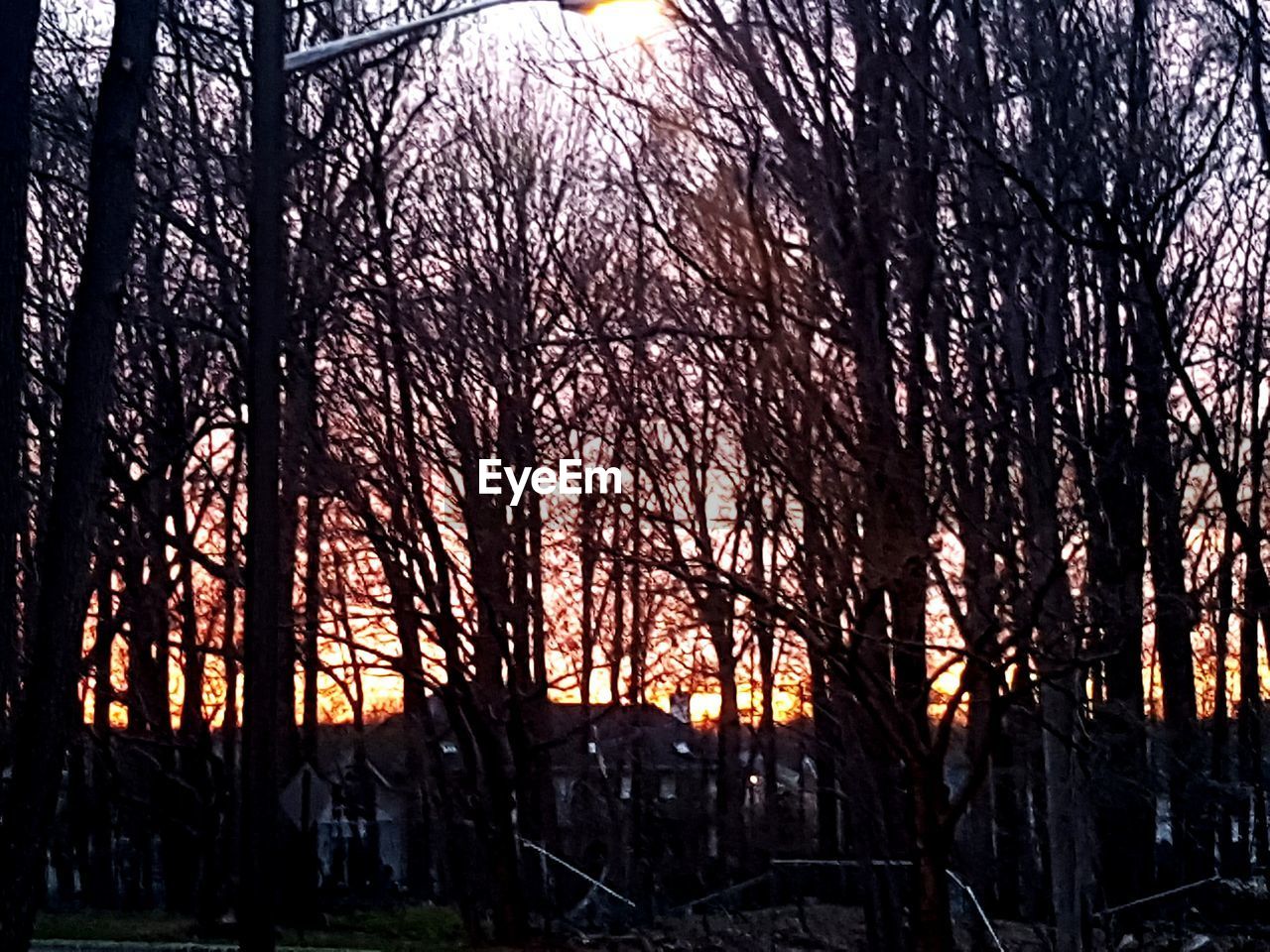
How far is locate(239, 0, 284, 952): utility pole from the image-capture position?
7848 mm

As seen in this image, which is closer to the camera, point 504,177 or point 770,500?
point 770,500

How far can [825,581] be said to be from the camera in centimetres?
1137

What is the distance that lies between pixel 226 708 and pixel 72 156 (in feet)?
31.4

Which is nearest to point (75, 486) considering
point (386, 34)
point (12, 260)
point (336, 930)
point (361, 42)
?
point (12, 260)

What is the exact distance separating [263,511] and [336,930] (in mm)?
15694

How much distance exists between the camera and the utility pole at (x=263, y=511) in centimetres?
785

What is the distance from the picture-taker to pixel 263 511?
27.5ft

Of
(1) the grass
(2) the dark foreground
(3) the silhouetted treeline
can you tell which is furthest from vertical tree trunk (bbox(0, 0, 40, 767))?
(1) the grass

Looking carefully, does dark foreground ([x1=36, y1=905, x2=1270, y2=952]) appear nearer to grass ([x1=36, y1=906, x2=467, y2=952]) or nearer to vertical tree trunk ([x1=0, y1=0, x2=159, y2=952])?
grass ([x1=36, y1=906, x2=467, y2=952])

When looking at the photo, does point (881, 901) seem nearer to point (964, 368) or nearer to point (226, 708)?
point (964, 368)

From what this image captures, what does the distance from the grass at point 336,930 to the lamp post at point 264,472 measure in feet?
39.3

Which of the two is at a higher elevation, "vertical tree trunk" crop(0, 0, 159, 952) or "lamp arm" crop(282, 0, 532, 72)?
"lamp arm" crop(282, 0, 532, 72)

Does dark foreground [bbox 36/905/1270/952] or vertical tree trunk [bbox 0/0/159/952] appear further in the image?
dark foreground [bbox 36/905/1270/952]

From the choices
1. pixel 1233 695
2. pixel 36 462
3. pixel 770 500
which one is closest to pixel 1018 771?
pixel 1233 695
